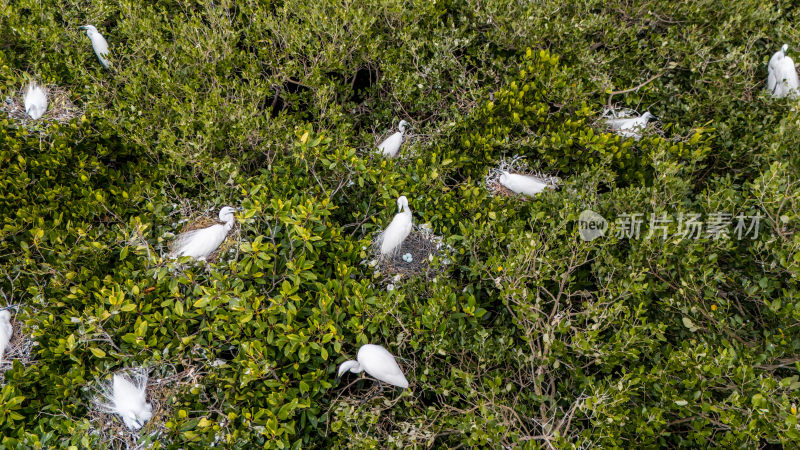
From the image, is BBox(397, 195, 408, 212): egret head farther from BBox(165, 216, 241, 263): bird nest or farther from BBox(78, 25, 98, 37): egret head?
BBox(78, 25, 98, 37): egret head

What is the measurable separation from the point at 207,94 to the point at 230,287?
1.73 metres

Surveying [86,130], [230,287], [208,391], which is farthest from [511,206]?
[86,130]

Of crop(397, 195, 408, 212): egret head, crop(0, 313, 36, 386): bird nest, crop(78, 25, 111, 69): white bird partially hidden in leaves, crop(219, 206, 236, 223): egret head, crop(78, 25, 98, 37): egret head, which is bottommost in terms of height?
crop(397, 195, 408, 212): egret head

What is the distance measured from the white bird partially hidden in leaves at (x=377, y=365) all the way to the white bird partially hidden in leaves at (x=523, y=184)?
4.70 feet

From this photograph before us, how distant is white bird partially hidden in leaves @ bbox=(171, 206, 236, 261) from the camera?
2.51m

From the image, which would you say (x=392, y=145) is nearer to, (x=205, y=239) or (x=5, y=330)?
(x=205, y=239)

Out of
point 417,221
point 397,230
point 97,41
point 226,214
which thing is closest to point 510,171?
point 417,221

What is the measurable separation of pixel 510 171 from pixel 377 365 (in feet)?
5.47

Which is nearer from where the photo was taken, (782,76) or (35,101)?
(35,101)

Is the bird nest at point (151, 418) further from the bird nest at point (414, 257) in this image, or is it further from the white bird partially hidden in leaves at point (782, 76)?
the white bird partially hidden in leaves at point (782, 76)

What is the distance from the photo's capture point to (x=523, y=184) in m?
3.01

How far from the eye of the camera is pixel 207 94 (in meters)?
Result: 3.33

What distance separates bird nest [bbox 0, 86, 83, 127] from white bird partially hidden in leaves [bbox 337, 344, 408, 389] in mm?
2600

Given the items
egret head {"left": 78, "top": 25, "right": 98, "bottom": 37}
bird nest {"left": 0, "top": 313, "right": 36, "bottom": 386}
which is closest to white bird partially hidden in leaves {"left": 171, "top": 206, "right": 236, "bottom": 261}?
bird nest {"left": 0, "top": 313, "right": 36, "bottom": 386}
